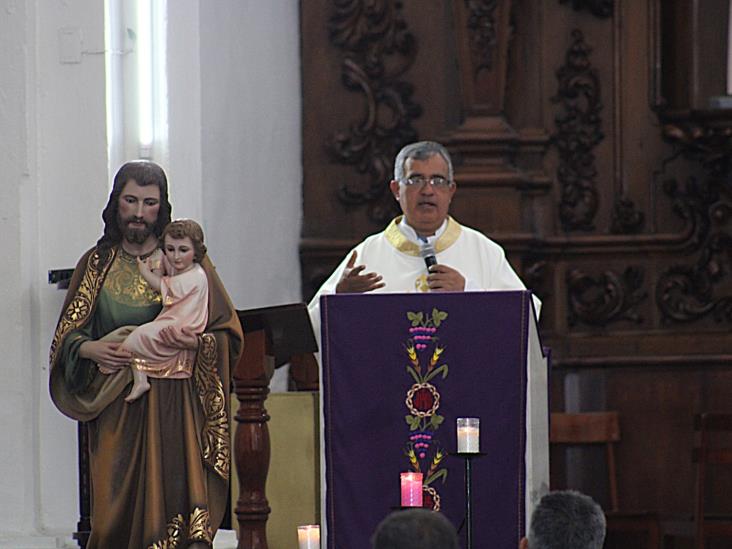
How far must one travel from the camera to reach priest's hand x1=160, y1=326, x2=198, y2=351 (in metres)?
6.25

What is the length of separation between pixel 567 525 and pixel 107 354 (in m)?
2.51

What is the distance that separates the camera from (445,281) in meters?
7.07

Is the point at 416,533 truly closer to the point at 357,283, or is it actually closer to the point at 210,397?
the point at 210,397

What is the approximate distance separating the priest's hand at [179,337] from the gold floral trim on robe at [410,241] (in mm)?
1846

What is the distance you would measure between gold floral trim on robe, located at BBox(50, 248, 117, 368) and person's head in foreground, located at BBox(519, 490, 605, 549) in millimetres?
2508

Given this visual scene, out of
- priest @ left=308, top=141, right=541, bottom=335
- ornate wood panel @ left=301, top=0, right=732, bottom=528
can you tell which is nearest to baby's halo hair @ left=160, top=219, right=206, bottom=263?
priest @ left=308, top=141, right=541, bottom=335

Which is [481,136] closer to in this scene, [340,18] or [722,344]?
[340,18]

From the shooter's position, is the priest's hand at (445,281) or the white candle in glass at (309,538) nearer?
the white candle in glass at (309,538)

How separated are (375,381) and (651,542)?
2.60 m

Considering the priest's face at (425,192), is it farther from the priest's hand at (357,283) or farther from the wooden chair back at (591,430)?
the wooden chair back at (591,430)

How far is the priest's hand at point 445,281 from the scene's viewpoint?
707 cm

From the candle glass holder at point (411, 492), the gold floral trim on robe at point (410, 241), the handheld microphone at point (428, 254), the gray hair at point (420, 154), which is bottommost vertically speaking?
the candle glass holder at point (411, 492)

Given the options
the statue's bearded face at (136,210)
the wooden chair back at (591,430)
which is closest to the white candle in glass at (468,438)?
the statue's bearded face at (136,210)

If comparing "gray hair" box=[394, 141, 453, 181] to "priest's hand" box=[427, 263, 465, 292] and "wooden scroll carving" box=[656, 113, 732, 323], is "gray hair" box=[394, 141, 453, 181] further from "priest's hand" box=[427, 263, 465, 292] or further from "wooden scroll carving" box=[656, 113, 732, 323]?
"wooden scroll carving" box=[656, 113, 732, 323]
